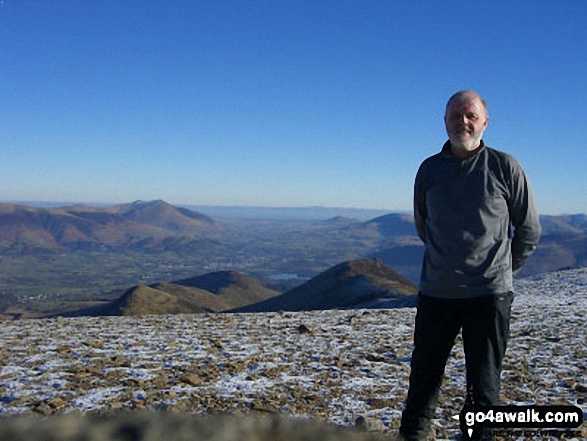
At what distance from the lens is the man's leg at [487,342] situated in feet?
13.8

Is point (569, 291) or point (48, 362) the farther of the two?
point (569, 291)

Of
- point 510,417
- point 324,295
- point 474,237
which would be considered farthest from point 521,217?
point 324,295

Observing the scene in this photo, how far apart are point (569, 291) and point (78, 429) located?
24161 mm

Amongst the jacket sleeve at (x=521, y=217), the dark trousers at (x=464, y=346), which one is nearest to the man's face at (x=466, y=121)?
the jacket sleeve at (x=521, y=217)

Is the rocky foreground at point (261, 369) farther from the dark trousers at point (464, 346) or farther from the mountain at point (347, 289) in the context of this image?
the mountain at point (347, 289)

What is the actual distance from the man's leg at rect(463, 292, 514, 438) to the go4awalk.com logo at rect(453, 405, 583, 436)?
8 cm

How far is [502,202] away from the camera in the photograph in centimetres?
426

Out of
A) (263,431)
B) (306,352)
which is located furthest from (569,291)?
(263,431)

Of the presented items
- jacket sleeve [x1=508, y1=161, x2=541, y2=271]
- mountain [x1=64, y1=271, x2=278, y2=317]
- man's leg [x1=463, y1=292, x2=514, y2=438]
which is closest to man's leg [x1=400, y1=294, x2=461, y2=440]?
man's leg [x1=463, y1=292, x2=514, y2=438]

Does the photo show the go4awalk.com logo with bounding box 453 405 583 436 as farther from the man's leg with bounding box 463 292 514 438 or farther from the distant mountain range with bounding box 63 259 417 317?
the distant mountain range with bounding box 63 259 417 317

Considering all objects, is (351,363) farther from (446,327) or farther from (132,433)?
(132,433)

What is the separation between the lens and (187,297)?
69750 mm

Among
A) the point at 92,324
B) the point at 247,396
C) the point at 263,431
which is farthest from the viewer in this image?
the point at 92,324

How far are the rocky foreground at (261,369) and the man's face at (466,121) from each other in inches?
134
